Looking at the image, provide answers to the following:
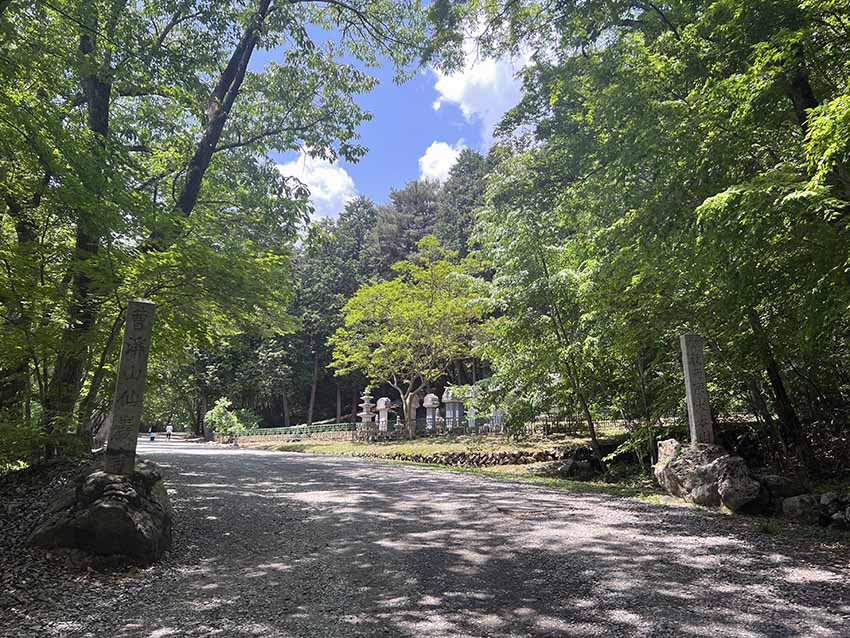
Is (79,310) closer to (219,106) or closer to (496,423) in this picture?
(219,106)

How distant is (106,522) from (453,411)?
1742 centimetres

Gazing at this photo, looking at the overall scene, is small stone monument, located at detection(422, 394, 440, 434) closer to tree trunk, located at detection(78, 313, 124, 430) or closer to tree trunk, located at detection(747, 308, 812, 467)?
tree trunk, located at detection(747, 308, 812, 467)

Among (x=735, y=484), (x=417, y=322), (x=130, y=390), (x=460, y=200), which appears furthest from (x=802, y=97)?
(x=460, y=200)

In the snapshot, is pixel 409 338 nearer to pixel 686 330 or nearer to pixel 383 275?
pixel 686 330

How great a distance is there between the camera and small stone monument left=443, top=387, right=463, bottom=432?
21.0 m

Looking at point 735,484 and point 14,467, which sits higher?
point 14,467

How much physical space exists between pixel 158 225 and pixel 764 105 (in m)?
7.62

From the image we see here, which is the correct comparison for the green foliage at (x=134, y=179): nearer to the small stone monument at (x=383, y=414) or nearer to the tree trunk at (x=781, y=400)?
the tree trunk at (x=781, y=400)

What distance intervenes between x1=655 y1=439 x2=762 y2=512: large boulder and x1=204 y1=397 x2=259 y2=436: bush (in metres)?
29.5

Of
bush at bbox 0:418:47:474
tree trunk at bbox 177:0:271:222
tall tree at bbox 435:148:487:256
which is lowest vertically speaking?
bush at bbox 0:418:47:474

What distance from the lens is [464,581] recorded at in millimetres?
3715

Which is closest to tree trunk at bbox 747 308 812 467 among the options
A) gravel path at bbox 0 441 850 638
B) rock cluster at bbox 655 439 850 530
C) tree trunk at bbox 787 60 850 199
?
rock cluster at bbox 655 439 850 530

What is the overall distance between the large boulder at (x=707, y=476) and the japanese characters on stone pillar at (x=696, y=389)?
0.28m

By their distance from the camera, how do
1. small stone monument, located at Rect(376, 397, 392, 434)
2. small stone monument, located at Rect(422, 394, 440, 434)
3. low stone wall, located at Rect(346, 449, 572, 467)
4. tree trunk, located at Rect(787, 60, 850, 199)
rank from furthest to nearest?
small stone monument, located at Rect(376, 397, 392, 434) < small stone monument, located at Rect(422, 394, 440, 434) < low stone wall, located at Rect(346, 449, 572, 467) < tree trunk, located at Rect(787, 60, 850, 199)
